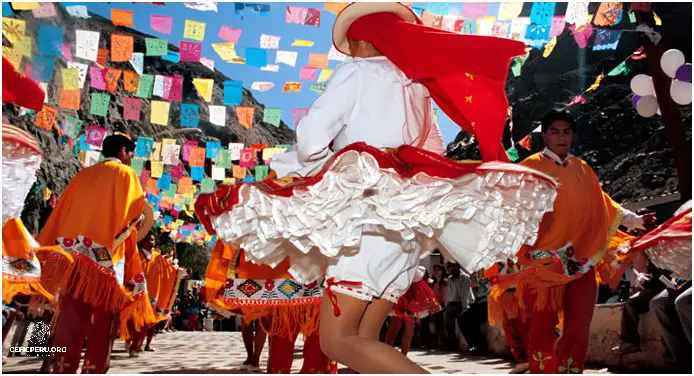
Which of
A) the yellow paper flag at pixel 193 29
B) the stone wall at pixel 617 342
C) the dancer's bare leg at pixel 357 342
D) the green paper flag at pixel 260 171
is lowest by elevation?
the stone wall at pixel 617 342

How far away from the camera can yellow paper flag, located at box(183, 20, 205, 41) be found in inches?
411

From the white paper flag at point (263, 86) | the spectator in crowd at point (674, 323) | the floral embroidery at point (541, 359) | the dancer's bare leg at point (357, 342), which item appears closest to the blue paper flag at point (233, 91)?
the white paper flag at point (263, 86)

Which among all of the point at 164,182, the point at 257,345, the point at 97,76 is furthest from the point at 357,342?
the point at 164,182

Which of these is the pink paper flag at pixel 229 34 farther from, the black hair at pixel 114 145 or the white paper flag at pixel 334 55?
the black hair at pixel 114 145

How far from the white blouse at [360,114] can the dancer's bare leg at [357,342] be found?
629mm

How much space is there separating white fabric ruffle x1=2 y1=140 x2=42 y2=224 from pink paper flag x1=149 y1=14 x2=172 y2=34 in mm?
7899

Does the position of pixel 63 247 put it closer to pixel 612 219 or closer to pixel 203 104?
pixel 612 219

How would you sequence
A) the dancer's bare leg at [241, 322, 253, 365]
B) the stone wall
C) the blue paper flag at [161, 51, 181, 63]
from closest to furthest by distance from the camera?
the stone wall → the dancer's bare leg at [241, 322, 253, 365] → the blue paper flag at [161, 51, 181, 63]

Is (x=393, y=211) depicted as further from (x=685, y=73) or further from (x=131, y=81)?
(x=131, y=81)

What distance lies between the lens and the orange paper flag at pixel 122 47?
1088 cm

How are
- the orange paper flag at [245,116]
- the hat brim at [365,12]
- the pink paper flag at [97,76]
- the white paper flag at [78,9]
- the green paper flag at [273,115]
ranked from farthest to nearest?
the orange paper flag at [245,116] < the green paper flag at [273,115] < the pink paper flag at [97,76] < the white paper flag at [78,9] < the hat brim at [365,12]

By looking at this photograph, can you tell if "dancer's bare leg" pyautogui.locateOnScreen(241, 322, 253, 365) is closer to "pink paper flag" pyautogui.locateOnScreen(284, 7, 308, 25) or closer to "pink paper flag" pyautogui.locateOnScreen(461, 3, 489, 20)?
"pink paper flag" pyautogui.locateOnScreen(284, 7, 308, 25)

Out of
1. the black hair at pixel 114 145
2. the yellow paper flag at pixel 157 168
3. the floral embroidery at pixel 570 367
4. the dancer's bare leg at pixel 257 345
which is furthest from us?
the yellow paper flag at pixel 157 168

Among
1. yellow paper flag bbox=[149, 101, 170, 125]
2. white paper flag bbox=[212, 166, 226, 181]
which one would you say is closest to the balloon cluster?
yellow paper flag bbox=[149, 101, 170, 125]
